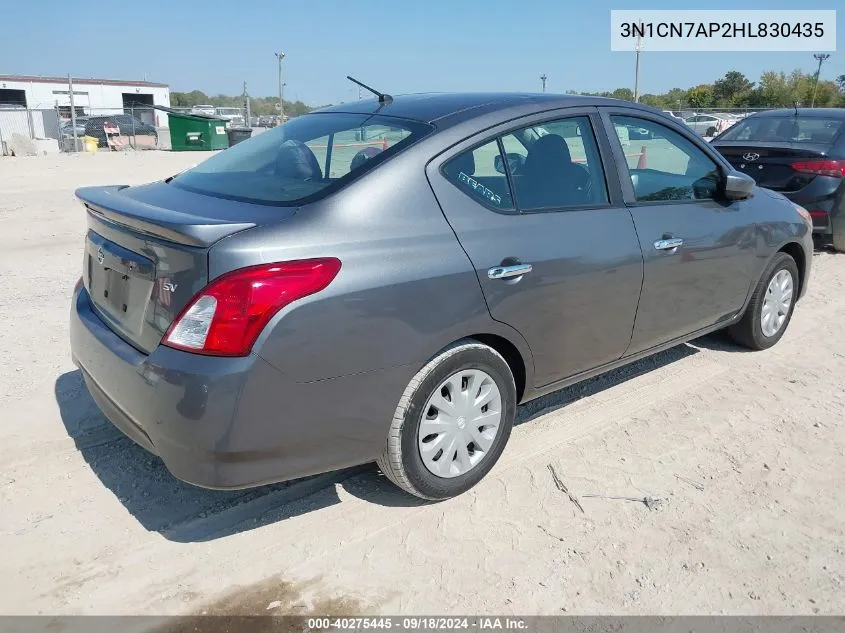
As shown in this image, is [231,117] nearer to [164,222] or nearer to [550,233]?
[550,233]

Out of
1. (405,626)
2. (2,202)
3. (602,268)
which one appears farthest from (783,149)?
(2,202)

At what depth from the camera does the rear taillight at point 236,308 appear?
242 cm

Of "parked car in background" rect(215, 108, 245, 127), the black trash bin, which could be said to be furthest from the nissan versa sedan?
"parked car in background" rect(215, 108, 245, 127)

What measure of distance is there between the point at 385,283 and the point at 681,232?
6.68 feet

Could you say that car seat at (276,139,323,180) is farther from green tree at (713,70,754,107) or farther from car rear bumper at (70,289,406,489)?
green tree at (713,70,754,107)

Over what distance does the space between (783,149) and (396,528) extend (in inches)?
265

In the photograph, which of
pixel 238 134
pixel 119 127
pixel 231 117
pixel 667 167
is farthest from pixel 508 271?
pixel 231 117

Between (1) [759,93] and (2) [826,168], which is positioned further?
(1) [759,93]

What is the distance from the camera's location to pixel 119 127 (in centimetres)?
2992

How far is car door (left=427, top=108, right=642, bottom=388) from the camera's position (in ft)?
9.94

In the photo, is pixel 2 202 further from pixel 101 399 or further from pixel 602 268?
pixel 602 268

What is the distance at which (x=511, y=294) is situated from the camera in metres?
3.09

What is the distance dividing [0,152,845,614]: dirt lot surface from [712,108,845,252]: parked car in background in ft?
13.0

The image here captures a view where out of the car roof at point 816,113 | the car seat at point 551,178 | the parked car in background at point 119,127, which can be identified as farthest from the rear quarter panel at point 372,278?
the parked car in background at point 119,127
